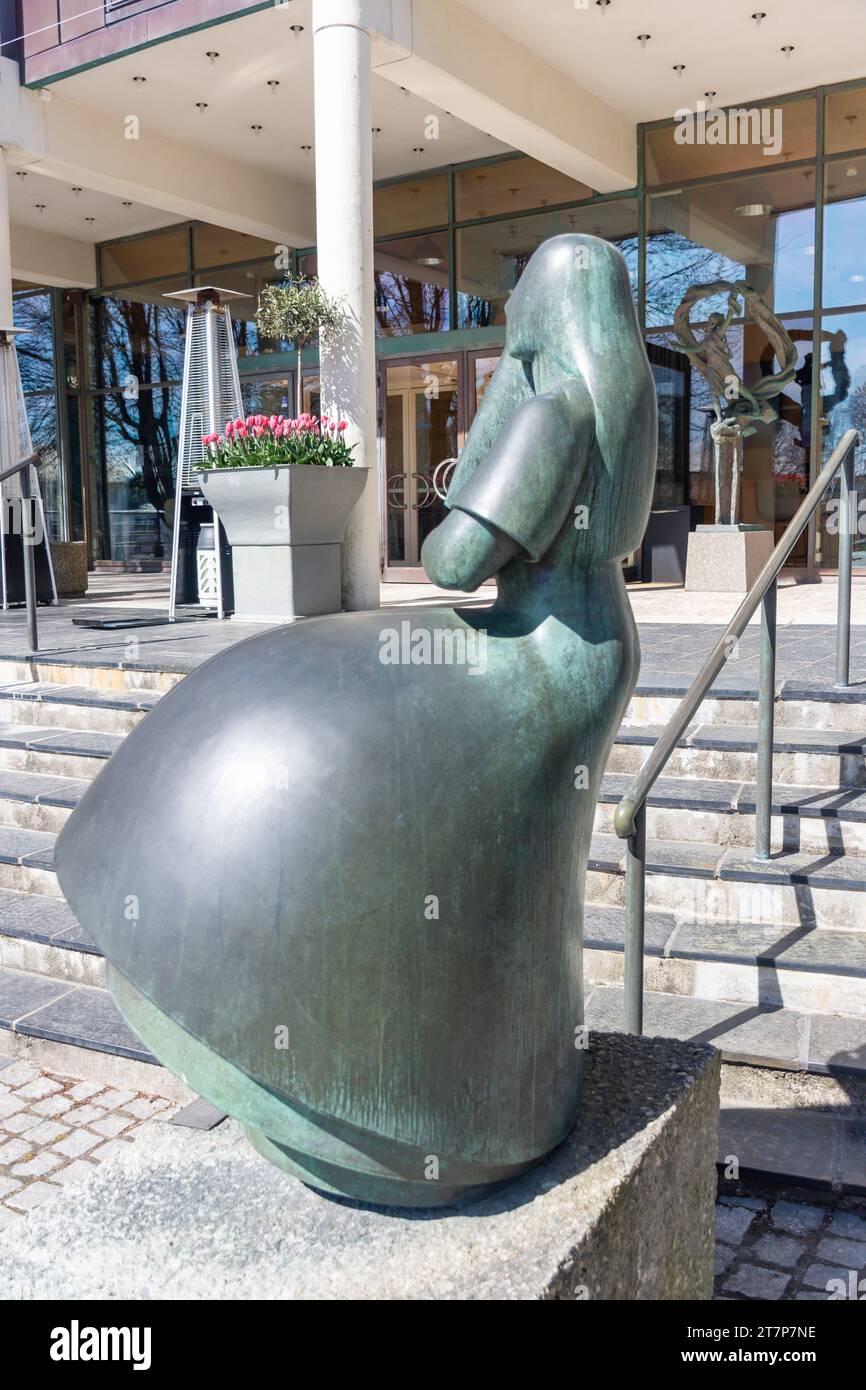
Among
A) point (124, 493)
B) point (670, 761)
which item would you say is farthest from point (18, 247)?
point (670, 761)

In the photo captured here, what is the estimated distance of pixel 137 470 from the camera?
1872 cm

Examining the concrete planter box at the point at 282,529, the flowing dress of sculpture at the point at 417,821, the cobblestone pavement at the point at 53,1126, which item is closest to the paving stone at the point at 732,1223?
the flowing dress of sculpture at the point at 417,821

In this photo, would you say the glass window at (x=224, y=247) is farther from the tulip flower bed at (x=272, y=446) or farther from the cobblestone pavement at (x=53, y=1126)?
the cobblestone pavement at (x=53, y=1126)

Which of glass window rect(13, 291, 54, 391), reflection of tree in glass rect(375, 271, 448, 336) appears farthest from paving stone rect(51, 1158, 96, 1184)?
glass window rect(13, 291, 54, 391)

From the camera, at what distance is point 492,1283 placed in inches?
59.7

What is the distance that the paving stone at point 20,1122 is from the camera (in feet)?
10.4

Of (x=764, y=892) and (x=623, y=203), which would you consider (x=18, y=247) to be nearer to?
(x=623, y=203)

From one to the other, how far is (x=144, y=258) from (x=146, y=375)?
5.78 ft

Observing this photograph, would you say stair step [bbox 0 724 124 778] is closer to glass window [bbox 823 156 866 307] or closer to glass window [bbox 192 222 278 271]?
glass window [bbox 823 156 866 307]

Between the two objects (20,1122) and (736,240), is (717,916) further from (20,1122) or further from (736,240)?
(736,240)

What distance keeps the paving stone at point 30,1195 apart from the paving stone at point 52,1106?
403mm

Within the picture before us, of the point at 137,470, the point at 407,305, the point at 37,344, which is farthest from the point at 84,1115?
the point at 37,344

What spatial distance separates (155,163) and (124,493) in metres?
6.54

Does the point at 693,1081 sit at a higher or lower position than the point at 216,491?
lower
